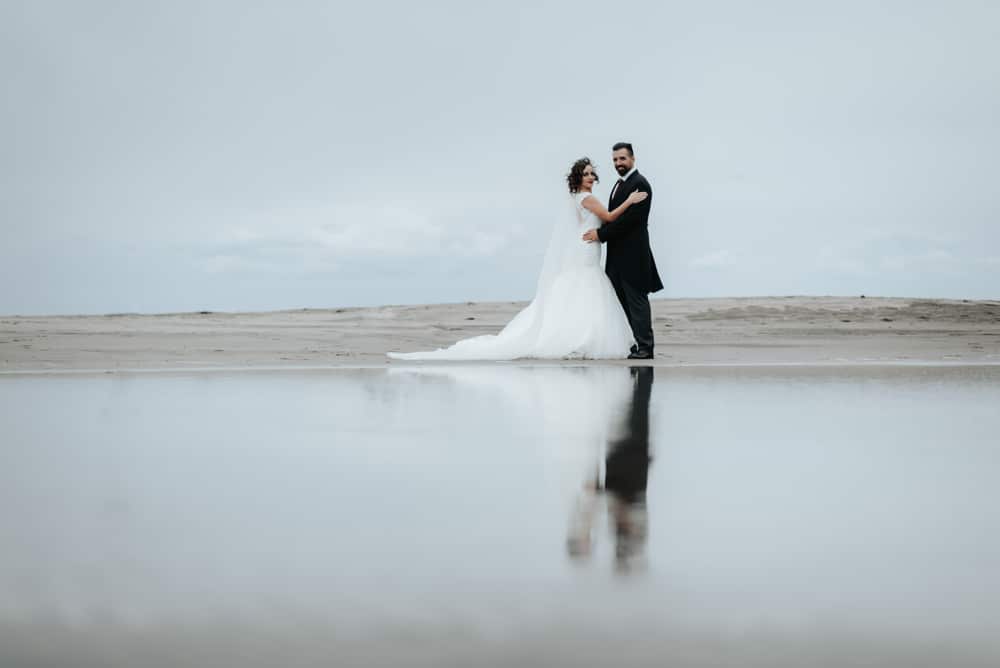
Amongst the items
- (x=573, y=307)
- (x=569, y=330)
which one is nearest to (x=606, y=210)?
(x=573, y=307)

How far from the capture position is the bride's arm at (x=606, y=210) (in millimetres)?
8258

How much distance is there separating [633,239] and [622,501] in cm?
664

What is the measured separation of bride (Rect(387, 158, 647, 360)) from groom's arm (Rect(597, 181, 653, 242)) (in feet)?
0.19

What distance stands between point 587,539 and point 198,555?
692 millimetres

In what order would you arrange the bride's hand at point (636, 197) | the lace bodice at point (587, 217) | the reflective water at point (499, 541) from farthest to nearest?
1. the lace bodice at point (587, 217)
2. the bride's hand at point (636, 197)
3. the reflective water at point (499, 541)

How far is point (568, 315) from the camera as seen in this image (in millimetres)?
8414

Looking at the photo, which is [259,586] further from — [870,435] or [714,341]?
[714,341]

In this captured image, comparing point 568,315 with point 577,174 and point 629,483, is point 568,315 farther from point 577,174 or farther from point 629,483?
point 629,483

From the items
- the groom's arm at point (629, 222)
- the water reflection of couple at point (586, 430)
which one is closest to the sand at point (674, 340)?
the groom's arm at point (629, 222)

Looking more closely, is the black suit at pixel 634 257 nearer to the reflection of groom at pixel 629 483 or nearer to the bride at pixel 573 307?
the bride at pixel 573 307

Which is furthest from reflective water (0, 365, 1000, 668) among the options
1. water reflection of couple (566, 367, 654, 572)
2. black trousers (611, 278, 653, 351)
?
black trousers (611, 278, 653, 351)

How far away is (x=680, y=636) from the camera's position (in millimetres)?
1187

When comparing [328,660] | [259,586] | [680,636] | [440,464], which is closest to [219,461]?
[440,464]

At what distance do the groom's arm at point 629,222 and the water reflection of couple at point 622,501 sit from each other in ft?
17.3
